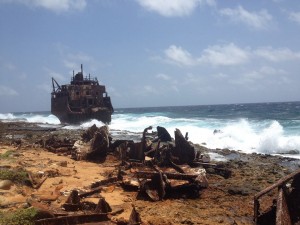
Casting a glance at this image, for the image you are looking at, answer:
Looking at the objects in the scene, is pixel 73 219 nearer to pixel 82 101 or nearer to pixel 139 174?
pixel 139 174

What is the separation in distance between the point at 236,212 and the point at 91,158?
831 cm

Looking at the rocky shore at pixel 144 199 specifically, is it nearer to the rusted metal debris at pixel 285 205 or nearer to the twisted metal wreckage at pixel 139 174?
the twisted metal wreckage at pixel 139 174

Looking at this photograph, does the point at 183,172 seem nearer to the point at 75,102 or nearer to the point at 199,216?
the point at 199,216

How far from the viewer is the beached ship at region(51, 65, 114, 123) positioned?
39.8 m

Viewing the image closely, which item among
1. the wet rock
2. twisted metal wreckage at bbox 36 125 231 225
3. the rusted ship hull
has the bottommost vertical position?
the wet rock

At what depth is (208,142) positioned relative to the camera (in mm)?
24188

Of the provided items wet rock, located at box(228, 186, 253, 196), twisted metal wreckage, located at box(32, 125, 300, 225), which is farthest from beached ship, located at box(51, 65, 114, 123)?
wet rock, located at box(228, 186, 253, 196)

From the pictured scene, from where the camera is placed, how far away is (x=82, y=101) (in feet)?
133

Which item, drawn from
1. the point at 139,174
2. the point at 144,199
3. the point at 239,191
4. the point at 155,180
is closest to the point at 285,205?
the point at 144,199

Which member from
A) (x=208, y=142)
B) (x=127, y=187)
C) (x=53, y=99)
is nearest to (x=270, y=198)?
(x=127, y=187)

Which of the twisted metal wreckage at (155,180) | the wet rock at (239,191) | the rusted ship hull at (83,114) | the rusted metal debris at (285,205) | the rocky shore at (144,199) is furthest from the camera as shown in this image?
the rusted ship hull at (83,114)

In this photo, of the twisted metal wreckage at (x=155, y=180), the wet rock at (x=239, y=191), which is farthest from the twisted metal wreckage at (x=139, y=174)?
the wet rock at (x=239, y=191)

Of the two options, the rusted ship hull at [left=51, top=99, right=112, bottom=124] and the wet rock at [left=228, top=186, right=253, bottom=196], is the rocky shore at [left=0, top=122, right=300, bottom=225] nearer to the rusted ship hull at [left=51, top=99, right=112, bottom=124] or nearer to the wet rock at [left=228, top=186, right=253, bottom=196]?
the wet rock at [left=228, top=186, right=253, bottom=196]

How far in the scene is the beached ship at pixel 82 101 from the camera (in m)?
39.8
